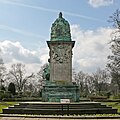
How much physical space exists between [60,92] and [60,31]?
6.56 metres

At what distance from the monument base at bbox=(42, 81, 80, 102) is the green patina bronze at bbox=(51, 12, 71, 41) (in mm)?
5084

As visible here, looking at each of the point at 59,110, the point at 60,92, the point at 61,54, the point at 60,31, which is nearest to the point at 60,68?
the point at 61,54

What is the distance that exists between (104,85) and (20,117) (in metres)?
77.9

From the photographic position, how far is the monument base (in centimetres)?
2937

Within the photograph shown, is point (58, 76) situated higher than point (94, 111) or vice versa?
point (58, 76)

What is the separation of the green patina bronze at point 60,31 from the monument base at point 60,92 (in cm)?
508

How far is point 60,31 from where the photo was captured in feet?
102

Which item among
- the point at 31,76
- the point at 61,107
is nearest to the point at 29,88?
the point at 31,76

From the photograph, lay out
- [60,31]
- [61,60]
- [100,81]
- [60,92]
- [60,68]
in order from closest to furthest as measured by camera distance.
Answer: [60,92], [60,68], [61,60], [60,31], [100,81]

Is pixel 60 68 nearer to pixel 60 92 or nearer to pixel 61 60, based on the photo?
pixel 61 60

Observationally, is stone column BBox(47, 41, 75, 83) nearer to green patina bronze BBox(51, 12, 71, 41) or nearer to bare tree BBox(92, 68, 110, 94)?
green patina bronze BBox(51, 12, 71, 41)

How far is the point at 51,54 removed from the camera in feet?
101

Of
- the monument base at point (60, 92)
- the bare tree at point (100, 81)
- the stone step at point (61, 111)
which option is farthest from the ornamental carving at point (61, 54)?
the bare tree at point (100, 81)

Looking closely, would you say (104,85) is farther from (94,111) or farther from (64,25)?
(94,111)
